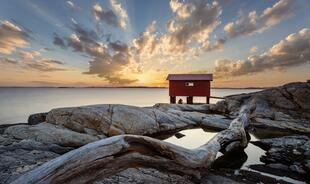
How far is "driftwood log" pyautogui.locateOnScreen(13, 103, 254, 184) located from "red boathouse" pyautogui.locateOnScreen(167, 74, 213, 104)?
25135mm

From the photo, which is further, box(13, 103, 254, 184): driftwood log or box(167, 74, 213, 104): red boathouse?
box(167, 74, 213, 104): red boathouse

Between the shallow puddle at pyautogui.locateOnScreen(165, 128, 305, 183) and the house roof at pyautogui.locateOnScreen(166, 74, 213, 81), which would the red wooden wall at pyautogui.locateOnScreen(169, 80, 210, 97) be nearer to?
the house roof at pyautogui.locateOnScreen(166, 74, 213, 81)

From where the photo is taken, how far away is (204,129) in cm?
1515

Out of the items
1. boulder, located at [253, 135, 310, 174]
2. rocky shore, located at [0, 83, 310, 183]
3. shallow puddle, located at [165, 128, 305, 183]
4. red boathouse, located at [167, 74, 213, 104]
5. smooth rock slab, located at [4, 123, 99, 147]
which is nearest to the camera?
rocky shore, located at [0, 83, 310, 183]

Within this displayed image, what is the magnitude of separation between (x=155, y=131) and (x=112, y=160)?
10.2m

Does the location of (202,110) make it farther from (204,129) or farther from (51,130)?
(51,130)

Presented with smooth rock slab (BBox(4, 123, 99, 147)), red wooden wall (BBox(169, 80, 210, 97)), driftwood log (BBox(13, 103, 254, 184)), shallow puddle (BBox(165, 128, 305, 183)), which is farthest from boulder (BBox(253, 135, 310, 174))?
red wooden wall (BBox(169, 80, 210, 97))

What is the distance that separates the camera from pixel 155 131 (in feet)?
44.6

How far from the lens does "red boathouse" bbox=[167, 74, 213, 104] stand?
29.6 metres

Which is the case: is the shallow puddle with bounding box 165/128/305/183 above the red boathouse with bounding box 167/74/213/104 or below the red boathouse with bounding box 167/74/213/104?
below

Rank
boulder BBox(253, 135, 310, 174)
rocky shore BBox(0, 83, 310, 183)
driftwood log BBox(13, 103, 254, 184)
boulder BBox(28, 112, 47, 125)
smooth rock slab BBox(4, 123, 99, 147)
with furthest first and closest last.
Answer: boulder BBox(28, 112, 47, 125) < smooth rock slab BBox(4, 123, 99, 147) < boulder BBox(253, 135, 310, 174) < rocky shore BBox(0, 83, 310, 183) < driftwood log BBox(13, 103, 254, 184)

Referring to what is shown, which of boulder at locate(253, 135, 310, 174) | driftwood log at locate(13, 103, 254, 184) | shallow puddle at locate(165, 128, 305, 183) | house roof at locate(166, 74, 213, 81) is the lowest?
shallow puddle at locate(165, 128, 305, 183)

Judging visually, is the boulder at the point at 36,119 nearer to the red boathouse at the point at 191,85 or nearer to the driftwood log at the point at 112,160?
the driftwood log at the point at 112,160

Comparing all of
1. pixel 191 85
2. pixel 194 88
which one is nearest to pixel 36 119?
pixel 191 85
